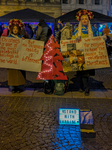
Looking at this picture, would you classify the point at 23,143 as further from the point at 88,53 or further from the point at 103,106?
the point at 88,53

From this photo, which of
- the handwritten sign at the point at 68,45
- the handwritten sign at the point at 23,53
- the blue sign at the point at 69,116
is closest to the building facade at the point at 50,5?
the handwritten sign at the point at 23,53

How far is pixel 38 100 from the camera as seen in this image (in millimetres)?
5781

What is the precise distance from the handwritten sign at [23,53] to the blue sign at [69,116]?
2.38 meters

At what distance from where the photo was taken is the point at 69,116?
396cm

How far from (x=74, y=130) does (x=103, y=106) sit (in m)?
1.61

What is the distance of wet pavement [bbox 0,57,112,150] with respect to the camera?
339cm

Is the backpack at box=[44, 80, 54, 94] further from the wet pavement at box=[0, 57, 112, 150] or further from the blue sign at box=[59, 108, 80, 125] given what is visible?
the blue sign at box=[59, 108, 80, 125]

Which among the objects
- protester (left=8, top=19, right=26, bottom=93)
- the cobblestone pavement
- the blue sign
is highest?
protester (left=8, top=19, right=26, bottom=93)

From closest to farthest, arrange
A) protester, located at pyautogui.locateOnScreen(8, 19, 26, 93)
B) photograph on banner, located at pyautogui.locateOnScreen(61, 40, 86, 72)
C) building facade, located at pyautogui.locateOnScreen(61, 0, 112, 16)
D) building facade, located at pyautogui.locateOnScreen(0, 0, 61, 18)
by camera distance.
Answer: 1. photograph on banner, located at pyautogui.locateOnScreen(61, 40, 86, 72)
2. protester, located at pyautogui.locateOnScreen(8, 19, 26, 93)
3. building facade, located at pyautogui.locateOnScreen(0, 0, 61, 18)
4. building facade, located at pyautogui.locateOnScreen(61, 0, 112, 16)

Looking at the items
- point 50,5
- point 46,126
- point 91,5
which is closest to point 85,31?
point 46,126

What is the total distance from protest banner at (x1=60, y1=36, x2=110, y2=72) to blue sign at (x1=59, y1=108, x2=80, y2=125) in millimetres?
2175

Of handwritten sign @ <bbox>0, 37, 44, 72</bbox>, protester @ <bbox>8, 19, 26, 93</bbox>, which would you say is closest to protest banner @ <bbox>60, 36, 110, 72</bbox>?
handwritten sign @ <bbox>0, 37, 44, 72</bbox>

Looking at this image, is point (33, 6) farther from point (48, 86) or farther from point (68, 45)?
point (48, 86)

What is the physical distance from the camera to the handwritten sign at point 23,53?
242 inches
